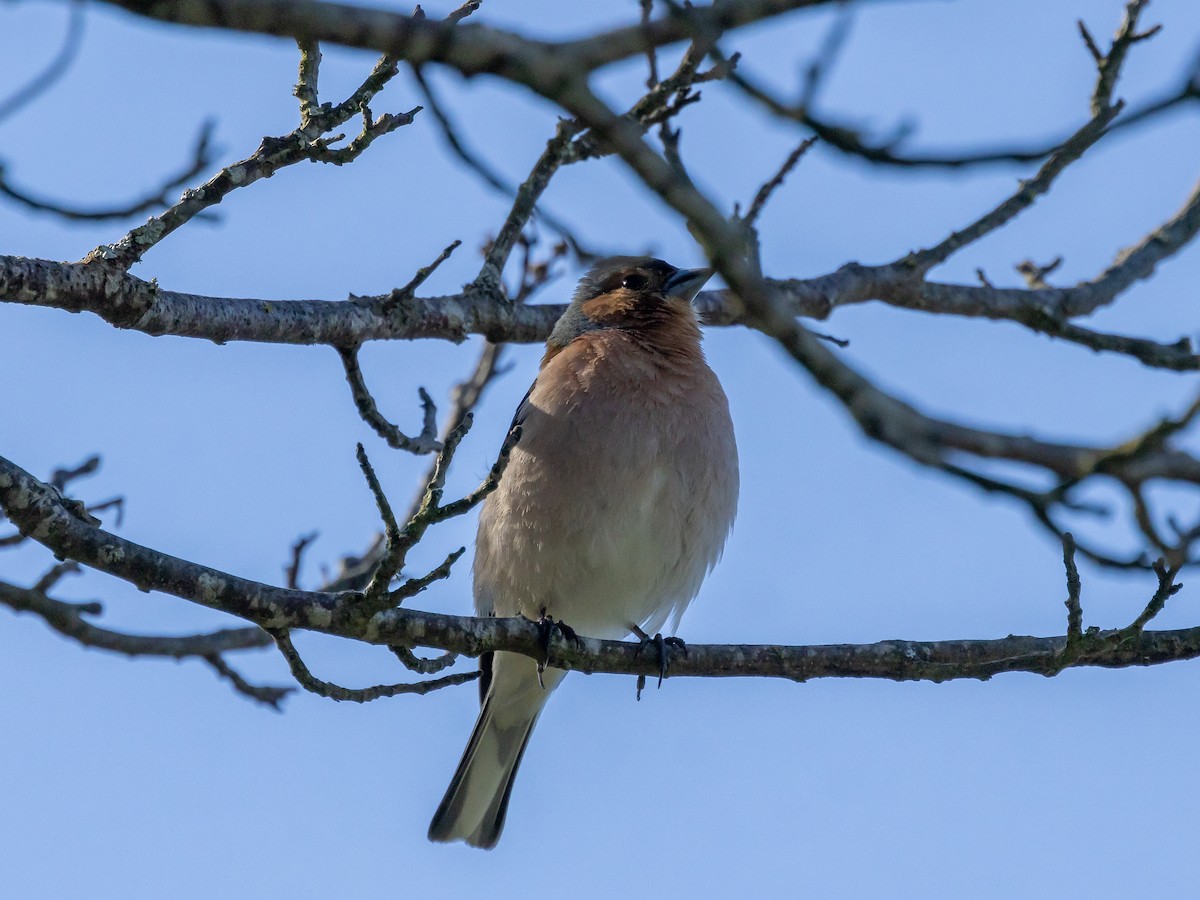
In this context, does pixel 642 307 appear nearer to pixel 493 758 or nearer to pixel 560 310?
pixel 560 310

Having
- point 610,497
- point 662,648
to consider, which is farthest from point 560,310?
point 662,648

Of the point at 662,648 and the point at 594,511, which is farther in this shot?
the point at 594,511

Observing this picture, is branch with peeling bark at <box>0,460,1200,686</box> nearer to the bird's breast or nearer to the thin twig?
the thin twig

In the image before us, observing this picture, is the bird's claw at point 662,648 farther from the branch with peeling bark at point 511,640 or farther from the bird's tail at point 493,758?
the bird's tail at point 493,758

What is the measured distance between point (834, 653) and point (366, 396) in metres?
2.56

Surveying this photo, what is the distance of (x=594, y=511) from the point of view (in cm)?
723

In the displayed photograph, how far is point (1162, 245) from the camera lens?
319 inches

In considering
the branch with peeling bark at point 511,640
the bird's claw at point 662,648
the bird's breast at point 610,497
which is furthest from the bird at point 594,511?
the branch with peeling bark at point 511,640

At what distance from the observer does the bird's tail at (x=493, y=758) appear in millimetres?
8180

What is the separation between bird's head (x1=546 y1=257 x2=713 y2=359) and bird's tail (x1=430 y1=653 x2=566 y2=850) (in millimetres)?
1975

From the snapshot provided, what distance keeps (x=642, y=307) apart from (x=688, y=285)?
1.03ft

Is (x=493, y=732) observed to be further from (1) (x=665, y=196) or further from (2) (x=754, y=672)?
(1) (x=665, y=196)

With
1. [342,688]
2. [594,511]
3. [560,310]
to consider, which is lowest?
[342,688]

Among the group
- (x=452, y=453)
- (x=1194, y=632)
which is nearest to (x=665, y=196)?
(x=452, y=453)
